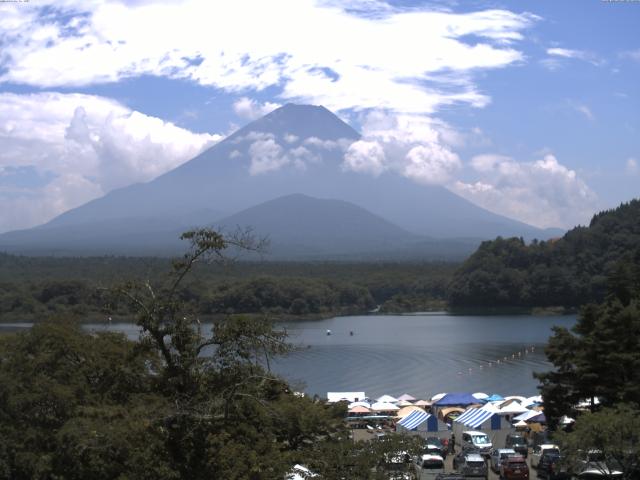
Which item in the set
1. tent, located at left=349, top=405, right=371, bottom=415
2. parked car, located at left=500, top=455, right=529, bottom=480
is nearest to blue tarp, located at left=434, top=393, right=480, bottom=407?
tent, located at left=349, top=405, right=371, bottom=415

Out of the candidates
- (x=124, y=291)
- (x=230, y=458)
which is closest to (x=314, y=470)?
(x=230, y=458)

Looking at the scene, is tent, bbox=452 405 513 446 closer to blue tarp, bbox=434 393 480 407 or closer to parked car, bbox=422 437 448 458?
blue tarp, bbox=434 393 480 407

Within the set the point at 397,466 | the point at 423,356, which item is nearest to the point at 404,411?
the point at 397,466

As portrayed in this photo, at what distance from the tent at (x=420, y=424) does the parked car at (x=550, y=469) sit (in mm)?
6262

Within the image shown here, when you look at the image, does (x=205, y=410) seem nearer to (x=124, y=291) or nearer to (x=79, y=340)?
(x=124, y=291)

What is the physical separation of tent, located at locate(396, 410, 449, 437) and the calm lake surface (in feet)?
14.7

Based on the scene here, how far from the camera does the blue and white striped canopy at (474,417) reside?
20609 mm

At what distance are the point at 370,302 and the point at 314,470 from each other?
61071 millimetres

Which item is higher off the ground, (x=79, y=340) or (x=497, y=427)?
(x=79, y=340)

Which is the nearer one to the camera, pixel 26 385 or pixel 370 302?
pixel 26 385

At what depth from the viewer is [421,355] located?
132 feet

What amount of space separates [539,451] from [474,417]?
5304 mm

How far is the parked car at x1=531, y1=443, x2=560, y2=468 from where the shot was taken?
1381 cm

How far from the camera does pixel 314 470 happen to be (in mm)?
9164
